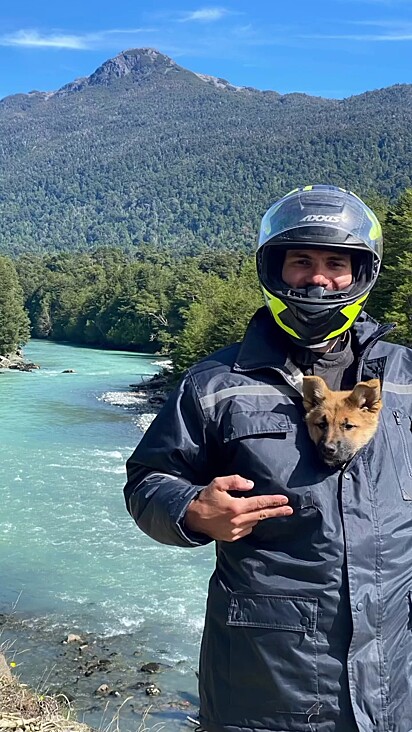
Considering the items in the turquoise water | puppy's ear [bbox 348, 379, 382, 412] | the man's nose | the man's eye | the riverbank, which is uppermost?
the man's eye

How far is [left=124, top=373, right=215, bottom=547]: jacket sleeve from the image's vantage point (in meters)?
2.13

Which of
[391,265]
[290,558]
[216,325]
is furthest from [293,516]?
[216,325]

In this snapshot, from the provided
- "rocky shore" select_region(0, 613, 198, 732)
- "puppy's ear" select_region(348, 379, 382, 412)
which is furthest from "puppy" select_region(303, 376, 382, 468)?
"rocky shore" select_region(0, 613, 198, 732)

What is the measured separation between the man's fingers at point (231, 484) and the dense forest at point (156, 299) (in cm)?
2682

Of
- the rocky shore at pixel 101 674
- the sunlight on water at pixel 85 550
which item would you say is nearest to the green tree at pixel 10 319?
the sunlight on water at pixel 85 550

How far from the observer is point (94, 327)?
257 feet

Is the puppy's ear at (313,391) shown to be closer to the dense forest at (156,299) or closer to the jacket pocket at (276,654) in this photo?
the jacket pocket at (276,654)

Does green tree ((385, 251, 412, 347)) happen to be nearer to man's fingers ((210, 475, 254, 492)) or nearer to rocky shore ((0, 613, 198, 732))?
rocky shore ((0, 613, 198, 732))

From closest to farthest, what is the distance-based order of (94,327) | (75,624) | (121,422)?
(75,624) → (121,422) → (94,327)

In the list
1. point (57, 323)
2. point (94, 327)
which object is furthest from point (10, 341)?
point (57, 323)

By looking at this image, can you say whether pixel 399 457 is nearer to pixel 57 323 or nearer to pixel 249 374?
pixel 249 374

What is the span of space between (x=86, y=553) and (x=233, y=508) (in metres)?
13.8

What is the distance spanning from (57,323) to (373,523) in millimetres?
85429

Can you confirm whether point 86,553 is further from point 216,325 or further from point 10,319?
point 10,319
